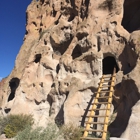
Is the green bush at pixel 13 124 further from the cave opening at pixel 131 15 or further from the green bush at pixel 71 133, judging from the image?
the cave opening at pixel 131 15

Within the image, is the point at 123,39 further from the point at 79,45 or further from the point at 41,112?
the point at 41,112

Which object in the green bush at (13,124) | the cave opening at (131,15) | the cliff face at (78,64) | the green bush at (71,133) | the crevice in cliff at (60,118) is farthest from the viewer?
the cave opening at (131,15)

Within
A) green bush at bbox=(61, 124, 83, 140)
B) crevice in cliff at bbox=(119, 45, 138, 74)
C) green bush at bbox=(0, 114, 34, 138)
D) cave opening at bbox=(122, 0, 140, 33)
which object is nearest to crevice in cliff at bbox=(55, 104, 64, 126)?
green bush at bbox=(0, 114, 34, 138)

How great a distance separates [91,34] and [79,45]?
3.28 feet

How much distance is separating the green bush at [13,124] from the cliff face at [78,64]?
2.25 feet

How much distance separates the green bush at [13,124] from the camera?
11.2 meters

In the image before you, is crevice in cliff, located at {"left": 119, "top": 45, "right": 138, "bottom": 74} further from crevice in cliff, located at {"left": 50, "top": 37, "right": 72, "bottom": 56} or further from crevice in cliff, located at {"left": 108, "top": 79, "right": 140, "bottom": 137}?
crevice in cliff, located at {"left": 50, "top": 37, "right": 72, "bottom": 56}

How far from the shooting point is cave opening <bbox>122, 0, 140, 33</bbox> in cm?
1394

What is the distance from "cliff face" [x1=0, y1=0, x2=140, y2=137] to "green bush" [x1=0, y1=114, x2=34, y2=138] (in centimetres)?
68

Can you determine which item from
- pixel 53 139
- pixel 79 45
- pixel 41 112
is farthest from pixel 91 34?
pixel 53 139

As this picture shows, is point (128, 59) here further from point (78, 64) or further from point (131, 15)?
point (131, 15)

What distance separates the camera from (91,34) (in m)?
12.0

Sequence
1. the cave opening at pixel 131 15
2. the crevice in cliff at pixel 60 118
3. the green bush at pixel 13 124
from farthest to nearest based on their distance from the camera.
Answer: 1. the cave opening at pixel 131 15
2. the green bush at pixel 13 124
3. the crevice in cliff at pixel 60 118

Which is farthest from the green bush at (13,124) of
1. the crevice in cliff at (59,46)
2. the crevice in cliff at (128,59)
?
the crevice in cliff at (128,59)
